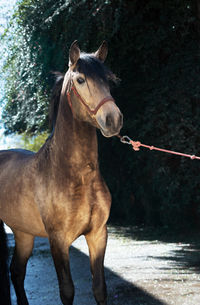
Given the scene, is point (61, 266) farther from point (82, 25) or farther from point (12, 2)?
point (12, 2)

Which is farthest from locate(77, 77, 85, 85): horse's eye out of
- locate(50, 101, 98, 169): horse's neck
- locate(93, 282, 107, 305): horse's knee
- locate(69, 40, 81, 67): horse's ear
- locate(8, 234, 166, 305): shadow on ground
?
locate(8, 234, 166, 305): shadow on ground

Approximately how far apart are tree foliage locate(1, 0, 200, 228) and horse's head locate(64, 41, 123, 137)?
431 cm

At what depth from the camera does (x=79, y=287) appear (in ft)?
15.2

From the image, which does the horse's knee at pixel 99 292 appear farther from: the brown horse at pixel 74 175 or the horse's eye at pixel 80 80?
Result: the horse's eye at pixel 80 80

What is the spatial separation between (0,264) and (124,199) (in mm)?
6186

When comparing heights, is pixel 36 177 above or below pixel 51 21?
below

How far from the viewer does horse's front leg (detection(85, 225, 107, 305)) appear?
117 inches

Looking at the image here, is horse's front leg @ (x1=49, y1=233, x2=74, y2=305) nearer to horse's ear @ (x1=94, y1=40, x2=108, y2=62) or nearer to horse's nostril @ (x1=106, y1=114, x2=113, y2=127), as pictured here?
horse's nostril @ (x1=106, y1=114, x2=113, y2=127)

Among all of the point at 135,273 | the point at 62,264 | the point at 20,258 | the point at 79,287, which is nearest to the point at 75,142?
the point at 62,264

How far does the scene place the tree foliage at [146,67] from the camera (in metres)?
7.23

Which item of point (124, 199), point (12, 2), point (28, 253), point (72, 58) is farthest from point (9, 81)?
point (72, 58)

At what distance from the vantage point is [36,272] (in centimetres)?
571

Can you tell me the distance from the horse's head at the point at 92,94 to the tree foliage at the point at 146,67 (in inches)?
170

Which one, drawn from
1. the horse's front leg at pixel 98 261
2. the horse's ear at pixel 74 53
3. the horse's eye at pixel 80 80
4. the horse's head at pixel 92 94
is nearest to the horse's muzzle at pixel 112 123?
the horse's head at pixel 92 94
